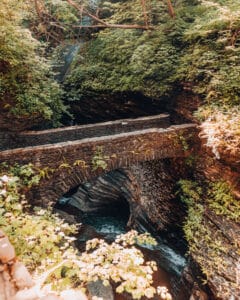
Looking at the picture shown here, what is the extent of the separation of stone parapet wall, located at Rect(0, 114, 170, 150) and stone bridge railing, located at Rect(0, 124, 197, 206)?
2355 millimetres

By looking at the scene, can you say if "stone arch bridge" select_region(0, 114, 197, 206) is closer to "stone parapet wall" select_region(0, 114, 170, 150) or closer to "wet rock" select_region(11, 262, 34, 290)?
"stone parapet wall" select_region(0, 114, 170, 150)

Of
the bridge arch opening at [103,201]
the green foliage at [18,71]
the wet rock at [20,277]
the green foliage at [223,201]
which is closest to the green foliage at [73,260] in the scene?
the wet rock at [20,277]

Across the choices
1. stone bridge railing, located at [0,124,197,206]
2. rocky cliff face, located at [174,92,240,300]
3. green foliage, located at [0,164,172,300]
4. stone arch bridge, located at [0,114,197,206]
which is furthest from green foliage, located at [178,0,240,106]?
green foliage, located at [0,164,172,300]

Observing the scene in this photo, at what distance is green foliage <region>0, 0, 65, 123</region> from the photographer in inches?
300

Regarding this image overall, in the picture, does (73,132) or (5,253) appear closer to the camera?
(5,253)

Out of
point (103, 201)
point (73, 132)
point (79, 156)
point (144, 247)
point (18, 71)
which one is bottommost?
point (103, 201)

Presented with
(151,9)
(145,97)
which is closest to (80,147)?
(145,97)

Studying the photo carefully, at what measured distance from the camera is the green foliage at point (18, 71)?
25.0 feet

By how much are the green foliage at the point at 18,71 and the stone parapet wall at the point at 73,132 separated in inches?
27.8

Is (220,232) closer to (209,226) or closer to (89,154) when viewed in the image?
(209,226)

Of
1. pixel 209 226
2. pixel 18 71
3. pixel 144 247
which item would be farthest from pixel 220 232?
pixel 18 71

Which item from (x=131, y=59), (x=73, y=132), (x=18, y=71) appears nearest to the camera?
(x=18, y=71)

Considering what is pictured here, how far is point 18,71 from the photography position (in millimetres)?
8188

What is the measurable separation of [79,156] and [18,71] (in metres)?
4.30
